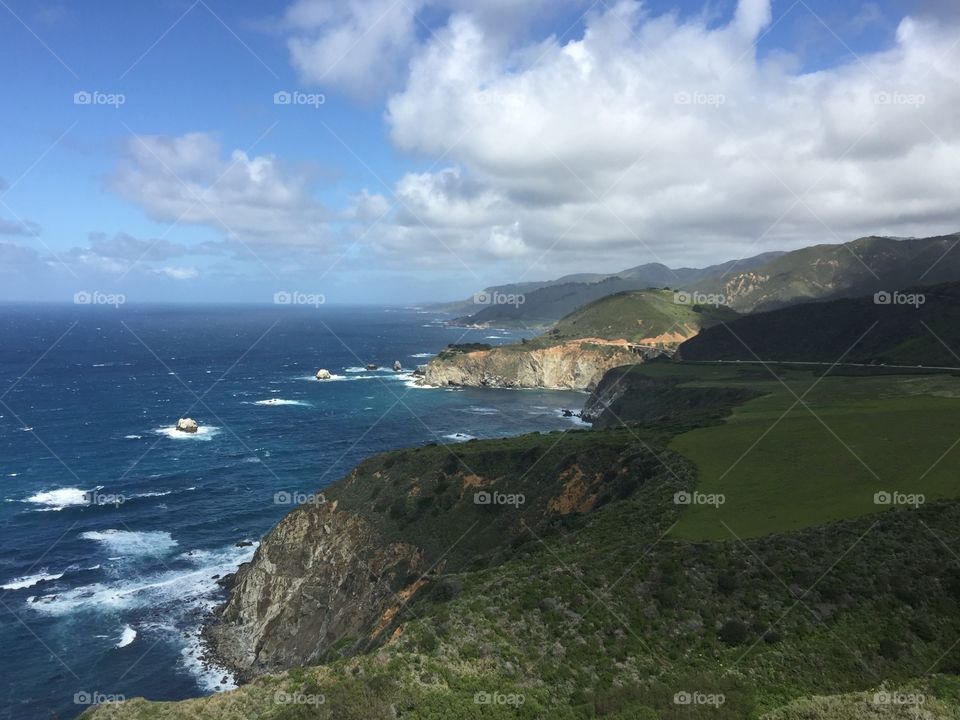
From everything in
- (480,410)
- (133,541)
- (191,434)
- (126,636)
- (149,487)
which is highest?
(191,434)

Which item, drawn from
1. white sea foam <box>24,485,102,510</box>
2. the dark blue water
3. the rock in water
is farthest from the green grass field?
the rock in water

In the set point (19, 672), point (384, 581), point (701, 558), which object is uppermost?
point (701, 558)

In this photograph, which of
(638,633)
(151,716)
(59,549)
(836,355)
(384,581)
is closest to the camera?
(151,716)

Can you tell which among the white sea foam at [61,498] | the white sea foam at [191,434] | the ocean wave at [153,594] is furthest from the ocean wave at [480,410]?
the ocean wave at [153,594]

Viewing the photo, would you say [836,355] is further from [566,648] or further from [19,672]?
[19,672]

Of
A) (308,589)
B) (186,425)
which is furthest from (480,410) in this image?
(308,589)

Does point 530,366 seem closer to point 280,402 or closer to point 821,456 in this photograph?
point 280,402

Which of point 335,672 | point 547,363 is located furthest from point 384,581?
point 547,363
